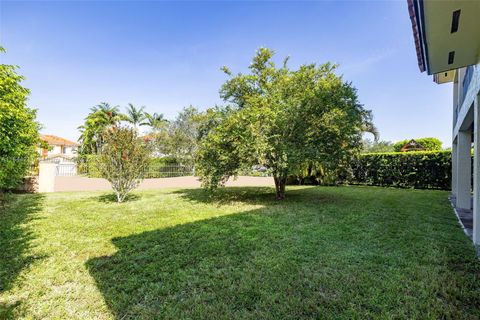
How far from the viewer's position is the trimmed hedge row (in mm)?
15070

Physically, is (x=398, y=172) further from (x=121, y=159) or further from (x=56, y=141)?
(x=56, y=141)

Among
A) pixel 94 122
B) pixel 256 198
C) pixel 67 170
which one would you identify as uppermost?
pixel 94 122

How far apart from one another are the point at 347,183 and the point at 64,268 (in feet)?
60.8

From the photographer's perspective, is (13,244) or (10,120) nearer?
(13,244)

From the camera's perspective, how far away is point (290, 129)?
10.4 metres

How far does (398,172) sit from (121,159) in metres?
17.2

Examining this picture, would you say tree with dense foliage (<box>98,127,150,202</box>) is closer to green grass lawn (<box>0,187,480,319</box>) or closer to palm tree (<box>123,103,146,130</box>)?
green grass lawn (<box>0,187,480,319</box>)

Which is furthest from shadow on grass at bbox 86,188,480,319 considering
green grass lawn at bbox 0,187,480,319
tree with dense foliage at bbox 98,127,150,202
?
tree with dense foliage at bbox 98,127,150,202

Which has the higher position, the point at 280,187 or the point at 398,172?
the point at 398,172

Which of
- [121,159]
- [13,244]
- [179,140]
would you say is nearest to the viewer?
[13,244]

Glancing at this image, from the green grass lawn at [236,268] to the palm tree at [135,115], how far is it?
3309cm

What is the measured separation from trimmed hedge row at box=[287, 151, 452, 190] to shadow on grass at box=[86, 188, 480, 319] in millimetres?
9052

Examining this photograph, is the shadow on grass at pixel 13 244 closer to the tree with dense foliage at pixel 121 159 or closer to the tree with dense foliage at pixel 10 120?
the tree with dense foliage at pixel 10 120

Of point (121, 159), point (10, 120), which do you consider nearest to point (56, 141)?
point (121, 159)
